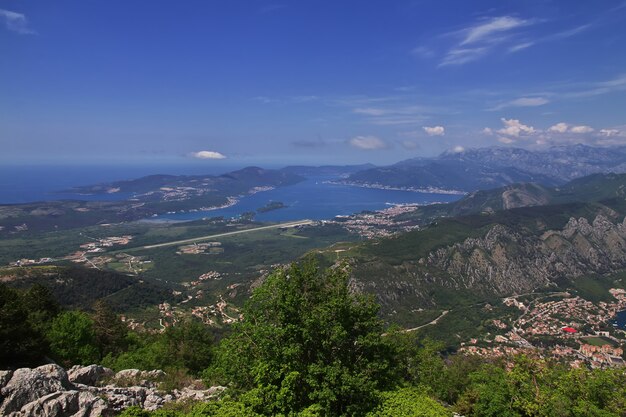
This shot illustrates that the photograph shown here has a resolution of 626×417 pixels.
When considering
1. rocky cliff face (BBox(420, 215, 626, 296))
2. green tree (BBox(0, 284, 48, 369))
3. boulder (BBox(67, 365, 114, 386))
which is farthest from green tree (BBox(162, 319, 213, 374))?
rocky cliff face (BBox(420, 215, 626, 296))

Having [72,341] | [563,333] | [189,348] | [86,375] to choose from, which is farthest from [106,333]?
[563,333]

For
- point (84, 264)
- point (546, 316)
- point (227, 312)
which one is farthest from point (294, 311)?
point (84, 264)

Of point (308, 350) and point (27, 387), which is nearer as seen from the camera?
point (27, 387)

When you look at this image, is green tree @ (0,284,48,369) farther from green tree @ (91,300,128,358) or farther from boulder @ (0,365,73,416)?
green tree @ (91,300,128,358)

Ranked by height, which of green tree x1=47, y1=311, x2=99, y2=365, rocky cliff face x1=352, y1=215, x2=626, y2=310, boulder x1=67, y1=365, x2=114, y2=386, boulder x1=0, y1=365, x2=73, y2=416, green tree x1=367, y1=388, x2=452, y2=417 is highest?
boulder x1=0, y1=365, x2=73, y2=416

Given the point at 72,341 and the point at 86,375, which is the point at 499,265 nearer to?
the point at 72,341

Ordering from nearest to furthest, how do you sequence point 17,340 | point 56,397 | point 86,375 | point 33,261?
point 56,397 < point 17,340 < point 86,375 < point 33,261
